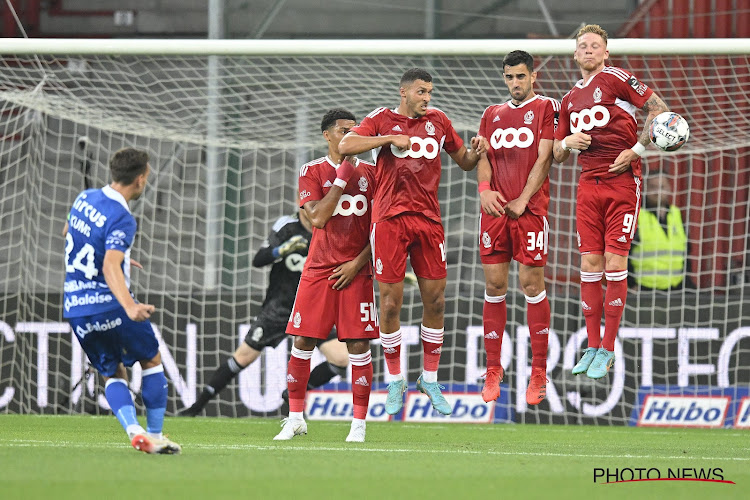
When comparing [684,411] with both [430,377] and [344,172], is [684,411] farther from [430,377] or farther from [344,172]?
[344,172]

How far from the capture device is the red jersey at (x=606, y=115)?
7.40 m

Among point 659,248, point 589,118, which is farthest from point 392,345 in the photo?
point 659,248

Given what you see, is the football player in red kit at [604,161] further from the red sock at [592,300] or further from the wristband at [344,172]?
the wristband at [344,172]

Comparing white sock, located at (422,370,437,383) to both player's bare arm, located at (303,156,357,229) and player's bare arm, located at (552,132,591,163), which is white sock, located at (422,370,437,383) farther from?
player's bare arm, located at (552,132,591,163)

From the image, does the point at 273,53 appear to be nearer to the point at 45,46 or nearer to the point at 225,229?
the point at 45,46

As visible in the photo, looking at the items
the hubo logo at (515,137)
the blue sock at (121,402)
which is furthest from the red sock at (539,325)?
the blue sock at (121,402)

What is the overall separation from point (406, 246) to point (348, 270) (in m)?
0.45

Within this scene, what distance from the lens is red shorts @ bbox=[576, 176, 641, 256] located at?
742 cm

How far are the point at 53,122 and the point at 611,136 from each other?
10064 millimetres

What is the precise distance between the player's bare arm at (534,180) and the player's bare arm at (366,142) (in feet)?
2.96

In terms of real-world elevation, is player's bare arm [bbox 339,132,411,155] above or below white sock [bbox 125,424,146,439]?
above

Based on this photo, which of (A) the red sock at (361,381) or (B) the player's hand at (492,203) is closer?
(B) the player's hand at (492,203)

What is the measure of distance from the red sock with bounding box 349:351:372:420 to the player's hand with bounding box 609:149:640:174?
214 cm

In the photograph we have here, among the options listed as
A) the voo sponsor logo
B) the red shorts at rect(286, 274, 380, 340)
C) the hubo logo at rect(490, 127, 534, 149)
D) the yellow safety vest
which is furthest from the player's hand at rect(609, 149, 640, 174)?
the voo sponsor logo
